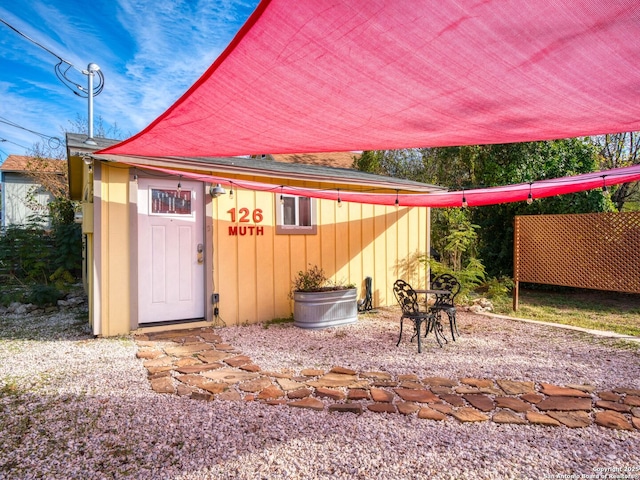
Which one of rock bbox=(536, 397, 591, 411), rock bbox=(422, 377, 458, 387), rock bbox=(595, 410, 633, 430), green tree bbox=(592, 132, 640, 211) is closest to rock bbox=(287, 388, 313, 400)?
rock bbox=(422, 377, 458, 387)

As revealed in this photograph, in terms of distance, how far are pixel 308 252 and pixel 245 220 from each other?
1.20 metres

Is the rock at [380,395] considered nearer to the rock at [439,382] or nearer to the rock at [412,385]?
the rock at [412,385]

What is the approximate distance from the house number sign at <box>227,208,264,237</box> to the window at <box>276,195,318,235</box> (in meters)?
0.32

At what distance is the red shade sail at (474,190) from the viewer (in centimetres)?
412

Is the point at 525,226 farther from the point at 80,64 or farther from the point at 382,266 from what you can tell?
the point at 80,64

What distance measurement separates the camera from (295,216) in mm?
6379

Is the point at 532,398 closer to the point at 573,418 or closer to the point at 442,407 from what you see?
the point at 573,418

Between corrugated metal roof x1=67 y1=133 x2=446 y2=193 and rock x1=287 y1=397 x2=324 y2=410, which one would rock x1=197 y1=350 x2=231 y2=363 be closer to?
rock x1=287 y1=397 x2=324 y2=410

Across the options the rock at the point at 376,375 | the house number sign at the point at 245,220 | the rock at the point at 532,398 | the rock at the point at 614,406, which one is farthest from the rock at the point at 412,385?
the house number sign at the point at 245,220

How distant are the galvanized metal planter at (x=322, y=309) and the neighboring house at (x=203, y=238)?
61 centimetres

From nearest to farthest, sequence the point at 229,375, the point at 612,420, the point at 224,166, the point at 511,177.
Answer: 1. the point at 612,420
2. the point at 229,375
3. the point at 224,166
4. the point at 511,177

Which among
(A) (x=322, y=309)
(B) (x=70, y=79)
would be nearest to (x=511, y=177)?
(A) (x=322, y=309)

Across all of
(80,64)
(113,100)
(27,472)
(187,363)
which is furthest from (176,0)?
(113,100)

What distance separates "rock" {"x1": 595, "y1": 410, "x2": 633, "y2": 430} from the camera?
101 inches
